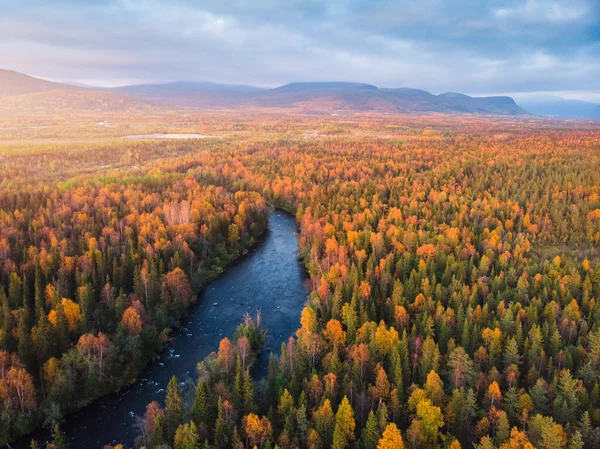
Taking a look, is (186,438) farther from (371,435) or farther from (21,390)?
(21,390)

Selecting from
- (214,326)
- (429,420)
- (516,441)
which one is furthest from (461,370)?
(214,326)

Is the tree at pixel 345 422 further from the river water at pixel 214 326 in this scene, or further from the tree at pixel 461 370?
the river water at pixel 214 326

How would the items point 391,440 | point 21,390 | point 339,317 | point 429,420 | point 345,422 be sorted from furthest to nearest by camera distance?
point 339,317, point 21,390, point 429,420, point 345,422, point 391,440

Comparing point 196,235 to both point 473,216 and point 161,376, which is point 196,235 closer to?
point 161,376

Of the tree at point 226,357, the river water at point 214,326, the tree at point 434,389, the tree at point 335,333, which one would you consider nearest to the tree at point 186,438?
the river water at point 214,326

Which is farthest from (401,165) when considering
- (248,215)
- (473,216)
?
(248,215)

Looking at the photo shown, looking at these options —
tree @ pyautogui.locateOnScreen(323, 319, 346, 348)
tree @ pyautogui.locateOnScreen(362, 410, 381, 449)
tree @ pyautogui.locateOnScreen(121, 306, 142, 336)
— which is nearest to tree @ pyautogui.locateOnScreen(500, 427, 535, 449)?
tree @ pyautogui.locateOnScreen(362, 410, 381, 449)
